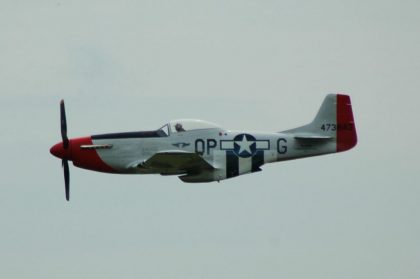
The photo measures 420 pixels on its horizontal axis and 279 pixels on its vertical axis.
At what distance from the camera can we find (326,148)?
31.9 metres

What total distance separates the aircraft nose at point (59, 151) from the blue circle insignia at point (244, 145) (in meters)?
4.71

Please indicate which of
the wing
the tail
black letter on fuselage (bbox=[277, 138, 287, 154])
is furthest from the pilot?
the tail

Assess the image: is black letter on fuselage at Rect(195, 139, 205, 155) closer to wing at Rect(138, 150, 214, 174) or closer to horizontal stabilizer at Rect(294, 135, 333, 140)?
wing at Rect(138, 150, 214, 174)

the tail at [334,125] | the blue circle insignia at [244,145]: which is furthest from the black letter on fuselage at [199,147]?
the tail at [334,125]

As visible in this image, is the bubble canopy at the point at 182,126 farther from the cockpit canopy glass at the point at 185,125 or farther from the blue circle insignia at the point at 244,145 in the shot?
the blue circle insignia at the point at 244,145

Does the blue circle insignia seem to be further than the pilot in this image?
Yes

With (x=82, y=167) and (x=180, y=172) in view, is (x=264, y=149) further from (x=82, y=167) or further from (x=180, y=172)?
(x=82, y=167)

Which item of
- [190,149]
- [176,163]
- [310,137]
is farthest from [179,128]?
[310,137]

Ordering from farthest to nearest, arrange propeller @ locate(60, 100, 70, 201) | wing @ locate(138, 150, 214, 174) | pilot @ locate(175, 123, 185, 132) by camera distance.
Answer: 1. propeller @ locate(60, 100, 70, 201)
2. pilot @ locate(175, 123, 185, 132)
3. wing @ locate(138, 150, 214, 174)

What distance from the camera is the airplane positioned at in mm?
30516

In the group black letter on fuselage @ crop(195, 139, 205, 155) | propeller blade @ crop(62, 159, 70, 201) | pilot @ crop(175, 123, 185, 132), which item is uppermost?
pilot @ crop(175, 123, 185, 132)

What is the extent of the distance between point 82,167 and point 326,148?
6942 mm

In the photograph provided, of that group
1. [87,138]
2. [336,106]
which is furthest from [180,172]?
[336,106]

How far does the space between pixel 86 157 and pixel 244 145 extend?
4.39m
